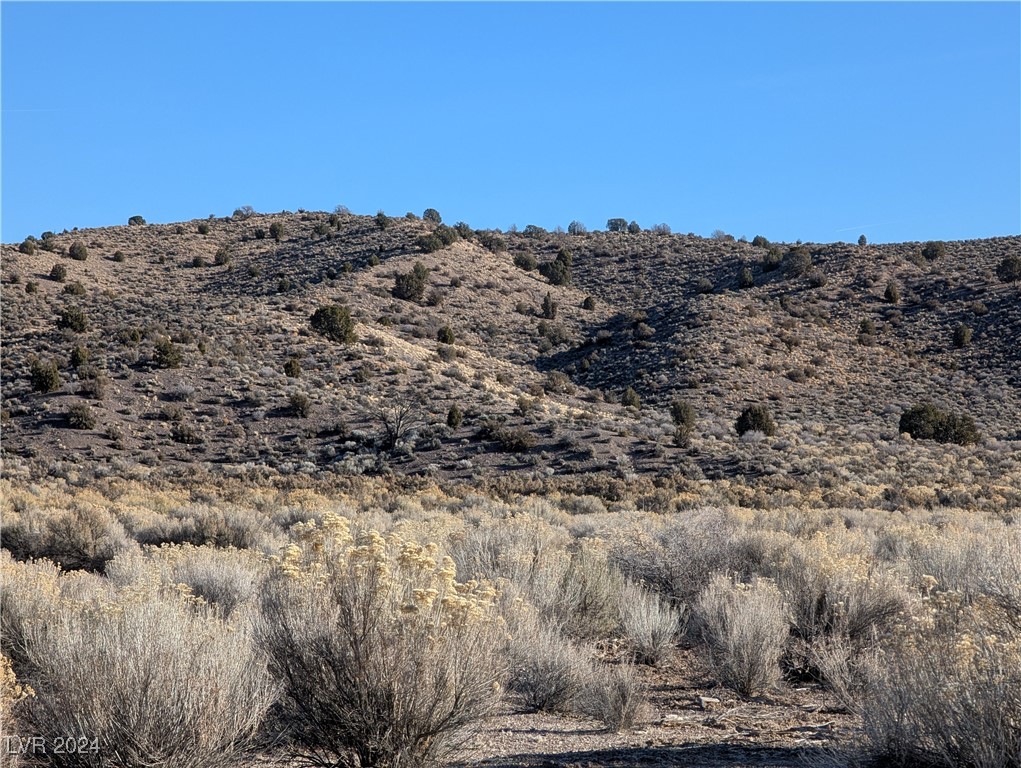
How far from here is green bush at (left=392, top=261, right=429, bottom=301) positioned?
62094mm

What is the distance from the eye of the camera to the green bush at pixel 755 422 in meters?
40.4

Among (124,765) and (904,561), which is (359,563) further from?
(904,561)

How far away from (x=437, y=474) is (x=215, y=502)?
479 inches

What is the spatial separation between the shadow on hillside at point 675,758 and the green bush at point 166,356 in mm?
39748

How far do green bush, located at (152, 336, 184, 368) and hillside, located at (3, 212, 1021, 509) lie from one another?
0.47ft

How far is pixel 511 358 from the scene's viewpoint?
186 ft

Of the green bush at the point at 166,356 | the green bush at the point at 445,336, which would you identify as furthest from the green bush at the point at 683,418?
the green bush at the point at 166,356

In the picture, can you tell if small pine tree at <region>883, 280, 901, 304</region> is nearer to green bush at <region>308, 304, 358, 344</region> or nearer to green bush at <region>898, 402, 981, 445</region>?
green bush at <region>898, 402, 981, 445</region>

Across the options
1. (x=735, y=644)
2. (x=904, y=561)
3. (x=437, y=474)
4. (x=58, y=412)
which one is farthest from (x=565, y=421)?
(x=735, y=644)

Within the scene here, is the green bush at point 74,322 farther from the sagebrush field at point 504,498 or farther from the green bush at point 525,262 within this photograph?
the green bush at point 525,262

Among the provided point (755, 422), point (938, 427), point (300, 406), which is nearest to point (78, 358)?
point (300, 406)

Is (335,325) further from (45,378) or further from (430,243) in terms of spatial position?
(430,243)

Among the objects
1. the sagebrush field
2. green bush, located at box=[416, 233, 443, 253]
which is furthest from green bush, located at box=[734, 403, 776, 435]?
green bush, located at box=[416, 233, 443, 253]

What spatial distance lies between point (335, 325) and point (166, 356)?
974 cm
